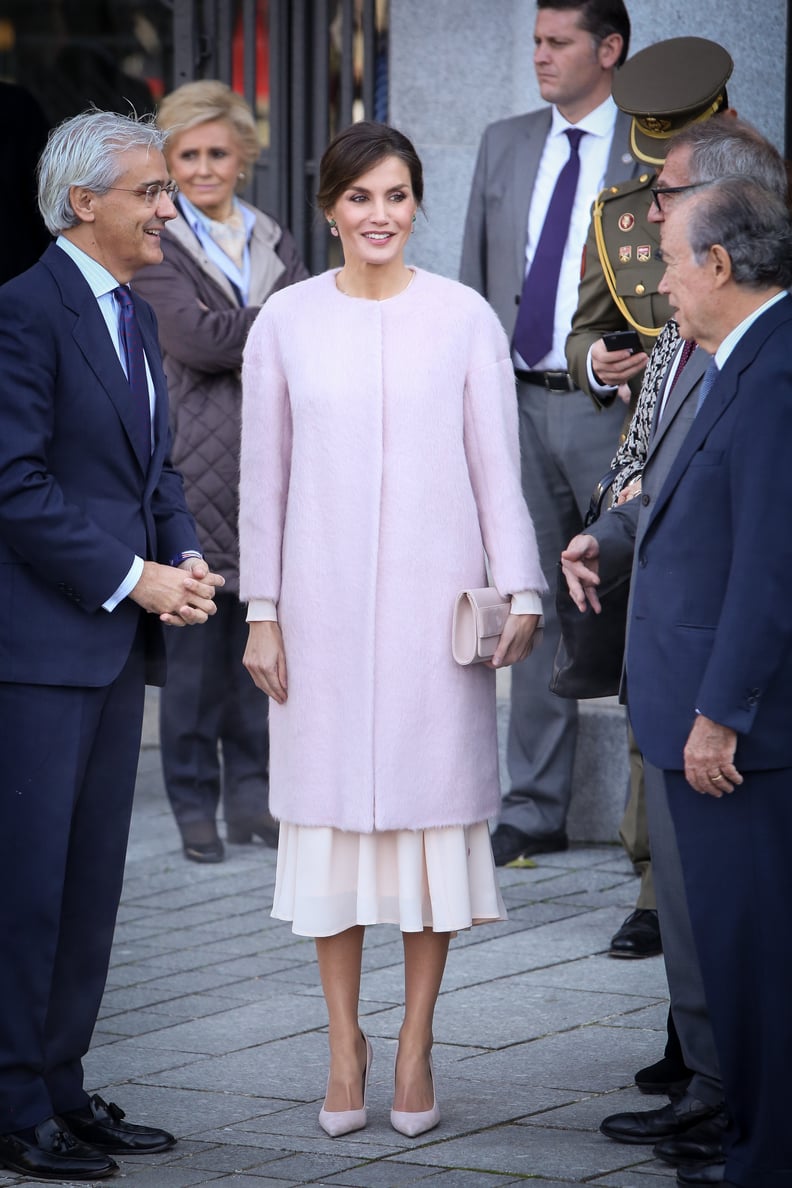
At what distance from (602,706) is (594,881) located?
2.28 ft

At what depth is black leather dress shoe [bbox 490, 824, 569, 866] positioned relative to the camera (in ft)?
21.8

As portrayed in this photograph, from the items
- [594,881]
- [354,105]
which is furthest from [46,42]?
[594,881]

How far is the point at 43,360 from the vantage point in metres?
4.05

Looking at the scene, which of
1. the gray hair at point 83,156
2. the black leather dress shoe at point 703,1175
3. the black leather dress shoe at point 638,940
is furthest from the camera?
the black leather dress shoe at point 638,940

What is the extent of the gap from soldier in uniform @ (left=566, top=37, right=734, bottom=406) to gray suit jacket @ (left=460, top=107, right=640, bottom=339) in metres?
0.81

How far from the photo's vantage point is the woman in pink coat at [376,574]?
4.31m

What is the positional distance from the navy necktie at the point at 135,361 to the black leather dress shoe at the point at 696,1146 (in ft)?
5.92

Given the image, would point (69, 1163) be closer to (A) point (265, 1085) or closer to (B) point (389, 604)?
(A) point (265, 1085)

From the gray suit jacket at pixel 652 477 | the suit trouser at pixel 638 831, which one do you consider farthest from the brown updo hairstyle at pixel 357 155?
the suit trouser at pixel 638 831

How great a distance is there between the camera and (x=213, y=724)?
23.1 ft

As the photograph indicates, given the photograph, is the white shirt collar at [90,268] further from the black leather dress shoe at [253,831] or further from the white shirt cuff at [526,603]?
the black leather dress shoe at [253,831]

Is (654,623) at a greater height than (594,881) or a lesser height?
greater

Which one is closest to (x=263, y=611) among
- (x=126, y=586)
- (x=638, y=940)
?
(x=126, y=586)

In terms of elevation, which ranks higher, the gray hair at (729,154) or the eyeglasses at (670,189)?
the gray hair at (729,154)
